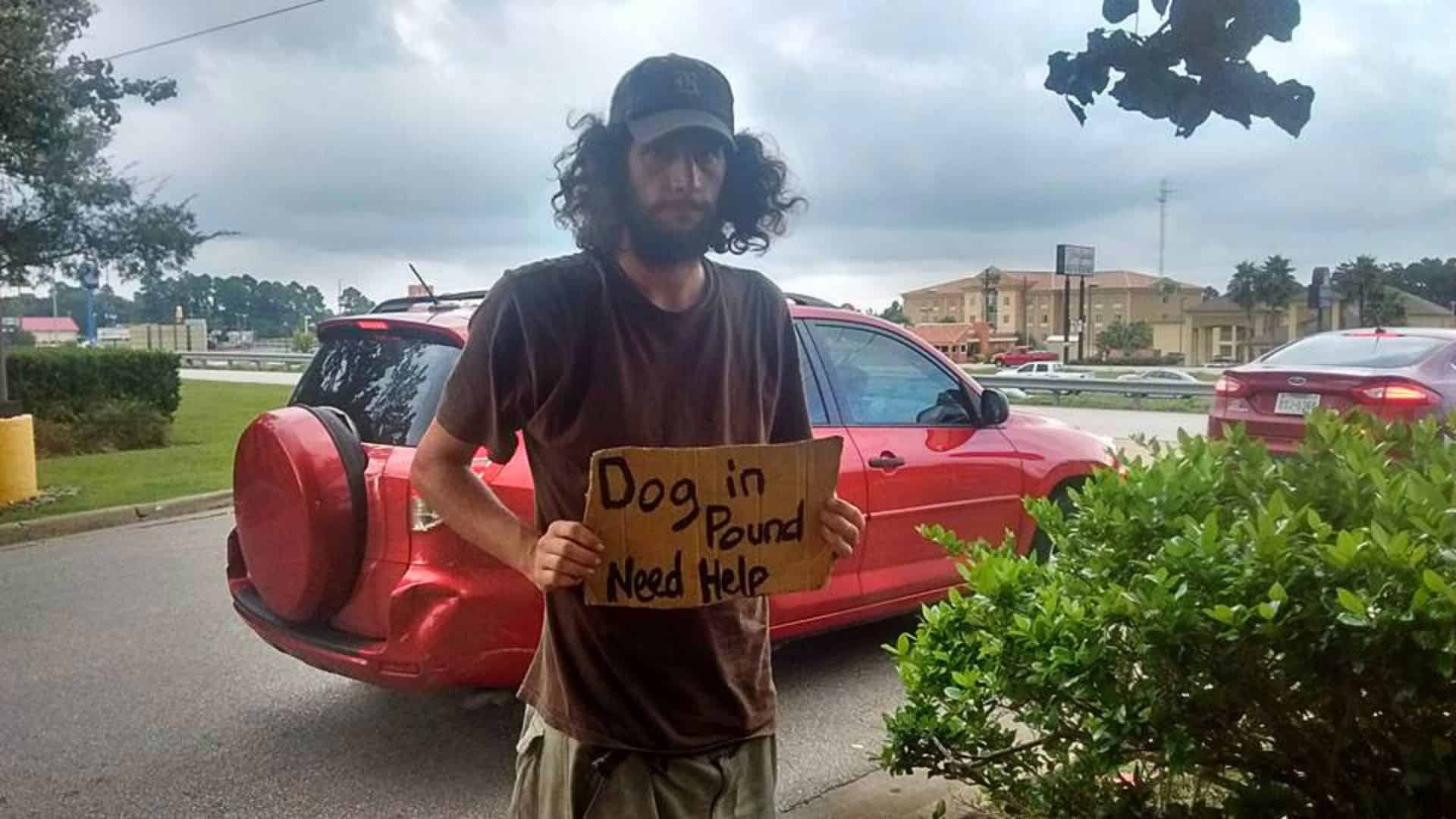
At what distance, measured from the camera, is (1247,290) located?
21125 millimetres

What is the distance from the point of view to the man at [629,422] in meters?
1.94

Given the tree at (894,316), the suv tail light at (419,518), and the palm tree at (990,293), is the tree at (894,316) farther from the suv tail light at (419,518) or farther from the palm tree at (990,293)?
the palm tree at (990,293)

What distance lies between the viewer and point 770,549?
1.98 m

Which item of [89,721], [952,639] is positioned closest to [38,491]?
[89,721]

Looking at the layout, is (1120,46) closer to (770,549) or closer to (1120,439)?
(770,549)

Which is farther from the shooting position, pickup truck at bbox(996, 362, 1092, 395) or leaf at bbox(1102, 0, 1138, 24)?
pickup truck at bbox(996, 362, 1092, 395)

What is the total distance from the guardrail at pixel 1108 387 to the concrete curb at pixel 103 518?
540 inches

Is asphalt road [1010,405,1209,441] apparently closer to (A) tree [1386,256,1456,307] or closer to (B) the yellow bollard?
(A) tree [1386,256,1456,307]

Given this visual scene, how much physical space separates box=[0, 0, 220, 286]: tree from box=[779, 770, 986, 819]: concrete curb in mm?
10917

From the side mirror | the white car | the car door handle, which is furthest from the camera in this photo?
the white car

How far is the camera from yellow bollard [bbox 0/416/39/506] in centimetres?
1006

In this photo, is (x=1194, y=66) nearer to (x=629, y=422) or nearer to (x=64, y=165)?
(x=629, y=422)

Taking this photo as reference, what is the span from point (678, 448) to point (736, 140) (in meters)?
0.65

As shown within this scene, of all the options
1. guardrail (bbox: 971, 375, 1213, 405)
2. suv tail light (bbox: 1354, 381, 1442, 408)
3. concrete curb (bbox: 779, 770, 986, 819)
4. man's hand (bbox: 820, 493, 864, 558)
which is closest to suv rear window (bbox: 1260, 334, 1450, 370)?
suv tail light (bbox: 1354, 381, 1442, 408)
